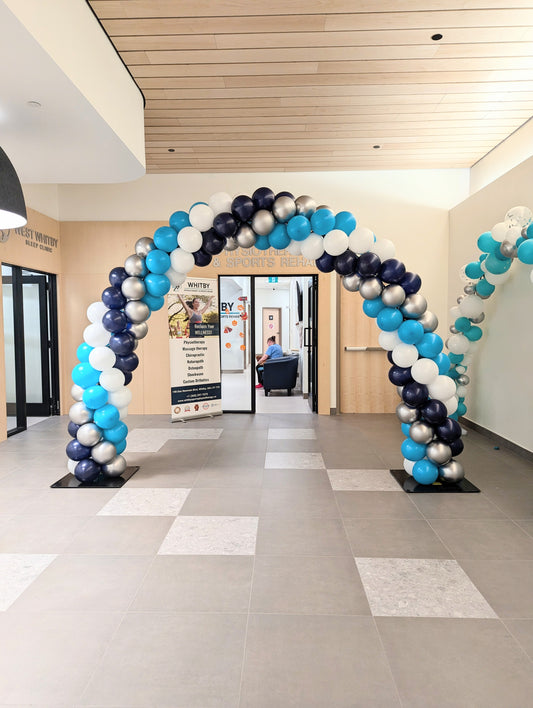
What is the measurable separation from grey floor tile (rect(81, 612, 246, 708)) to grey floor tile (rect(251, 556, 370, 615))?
0.26 metres

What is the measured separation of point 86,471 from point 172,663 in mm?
2683

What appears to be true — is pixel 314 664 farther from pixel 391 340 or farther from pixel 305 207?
pixel 305 207

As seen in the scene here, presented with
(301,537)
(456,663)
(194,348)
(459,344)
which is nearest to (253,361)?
(194,348)

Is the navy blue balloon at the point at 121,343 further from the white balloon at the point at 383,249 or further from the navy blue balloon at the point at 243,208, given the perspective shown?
the white balloon at the point at 383,249

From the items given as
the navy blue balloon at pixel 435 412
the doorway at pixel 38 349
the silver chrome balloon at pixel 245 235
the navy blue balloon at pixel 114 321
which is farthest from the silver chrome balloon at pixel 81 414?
the doorway at pixel 38 349

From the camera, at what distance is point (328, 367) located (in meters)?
8.11

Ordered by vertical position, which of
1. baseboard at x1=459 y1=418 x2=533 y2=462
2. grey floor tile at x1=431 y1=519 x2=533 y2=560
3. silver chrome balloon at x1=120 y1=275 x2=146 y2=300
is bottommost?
grey floor tile at x1=431 y1=519 x2=533 y2=560

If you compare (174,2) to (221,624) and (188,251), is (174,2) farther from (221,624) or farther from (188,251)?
(221,624)

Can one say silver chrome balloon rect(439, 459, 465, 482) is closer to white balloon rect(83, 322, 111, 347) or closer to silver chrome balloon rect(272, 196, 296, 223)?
silver chrome balloon rect(272, 196, 296, 223)

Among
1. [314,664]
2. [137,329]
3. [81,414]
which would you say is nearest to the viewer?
[314,664]

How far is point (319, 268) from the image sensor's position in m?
4.44

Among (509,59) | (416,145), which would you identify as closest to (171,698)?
(509,59)

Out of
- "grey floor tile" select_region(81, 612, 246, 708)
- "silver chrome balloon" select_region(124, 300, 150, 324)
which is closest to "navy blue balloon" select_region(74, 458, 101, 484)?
"silver chrome balloon" select_region(124, 300, 150, 324)

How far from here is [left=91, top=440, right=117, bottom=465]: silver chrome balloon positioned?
179 inches
